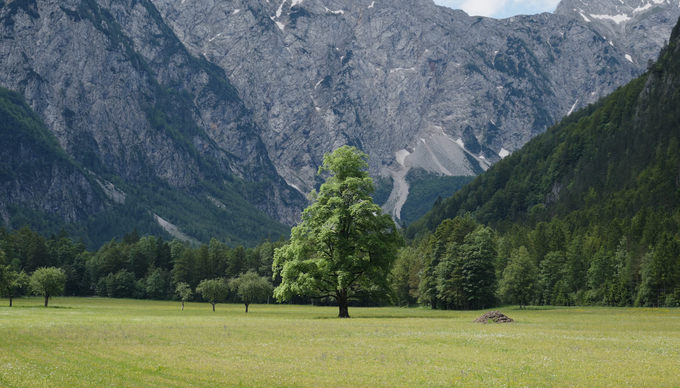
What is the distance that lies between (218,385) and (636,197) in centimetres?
16232

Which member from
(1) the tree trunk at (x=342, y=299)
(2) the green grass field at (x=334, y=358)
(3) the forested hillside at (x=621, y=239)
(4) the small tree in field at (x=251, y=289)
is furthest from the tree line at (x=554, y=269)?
(2) the green grass field at (x=334, y=358)

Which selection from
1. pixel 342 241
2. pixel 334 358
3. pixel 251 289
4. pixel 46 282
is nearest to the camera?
pixel 334 358

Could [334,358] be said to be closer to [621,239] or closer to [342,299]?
[342,299]

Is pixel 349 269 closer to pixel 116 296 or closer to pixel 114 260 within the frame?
pixel 116 296

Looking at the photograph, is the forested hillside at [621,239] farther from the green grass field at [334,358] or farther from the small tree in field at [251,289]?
the green grass field at [334,358]

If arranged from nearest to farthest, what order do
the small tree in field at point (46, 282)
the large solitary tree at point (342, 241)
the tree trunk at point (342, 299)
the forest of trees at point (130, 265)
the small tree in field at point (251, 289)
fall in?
the large solitary tree at point (342, 241), the tree trunk at point (342, 299), the small tree in field at point (251, 289), the small tree in field at point (46, 282), the forest of trees at point (130, 265)

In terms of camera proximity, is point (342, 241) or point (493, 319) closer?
point (493, 319)

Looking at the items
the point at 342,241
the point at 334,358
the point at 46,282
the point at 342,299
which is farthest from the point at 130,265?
the point at 334,358

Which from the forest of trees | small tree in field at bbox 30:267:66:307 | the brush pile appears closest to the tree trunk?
the brush pile

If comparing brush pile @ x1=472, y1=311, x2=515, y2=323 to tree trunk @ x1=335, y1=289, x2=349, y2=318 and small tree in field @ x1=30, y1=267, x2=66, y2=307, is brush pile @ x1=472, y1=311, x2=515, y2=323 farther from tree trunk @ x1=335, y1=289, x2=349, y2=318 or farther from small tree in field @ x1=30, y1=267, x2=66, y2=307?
small tree in field @ x1=30, y1=267, x2=66, y2=307

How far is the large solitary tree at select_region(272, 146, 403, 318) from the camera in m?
63.2

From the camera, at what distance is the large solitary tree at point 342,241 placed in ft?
207

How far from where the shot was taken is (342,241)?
6456cm

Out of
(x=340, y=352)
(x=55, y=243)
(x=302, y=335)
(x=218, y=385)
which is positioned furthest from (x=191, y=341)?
(x=55, y=243)
